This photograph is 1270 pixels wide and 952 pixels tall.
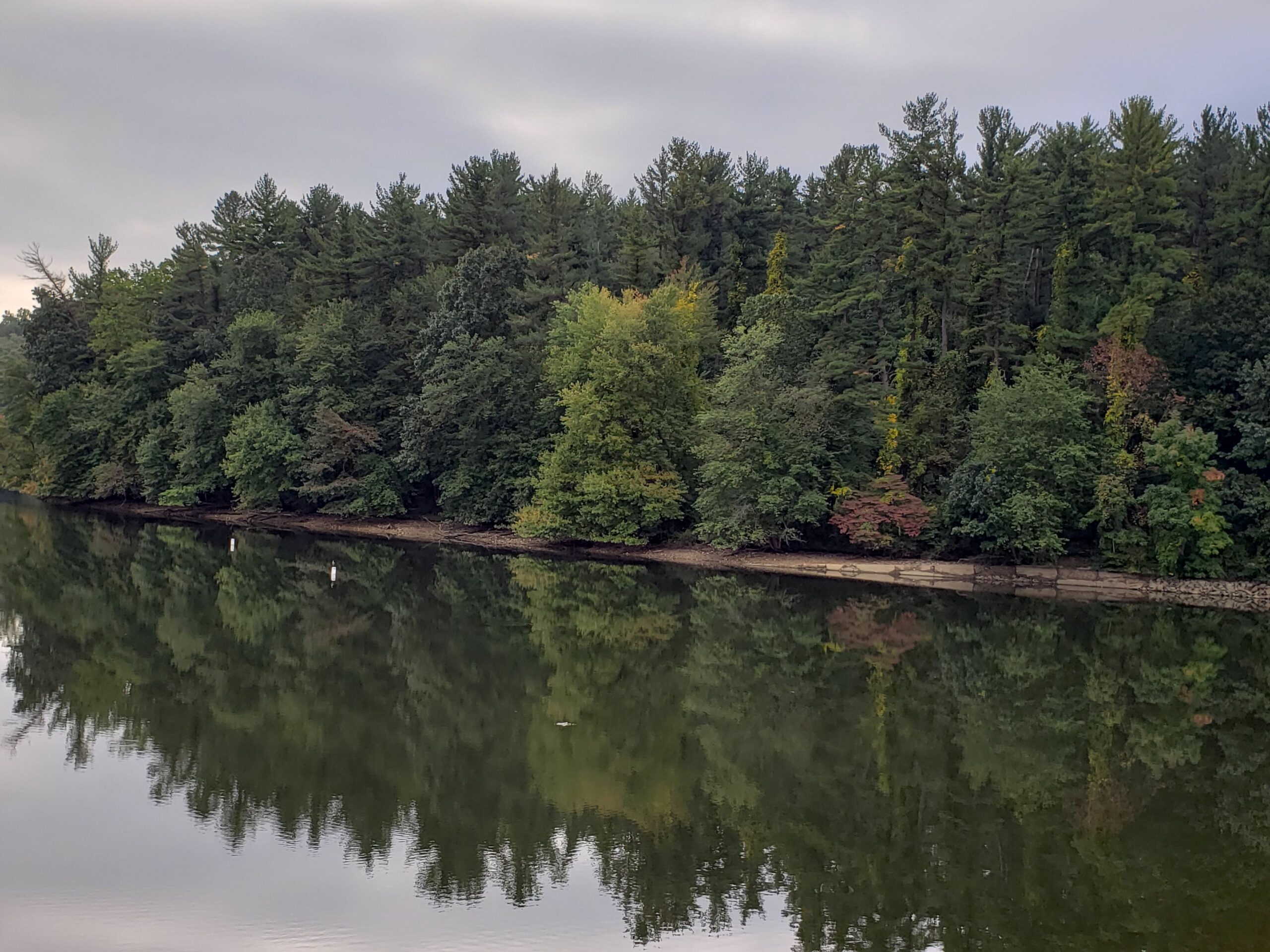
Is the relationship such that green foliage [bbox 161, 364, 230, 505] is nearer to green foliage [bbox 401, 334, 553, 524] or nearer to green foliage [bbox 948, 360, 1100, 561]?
green foliage [bbox 401, 334, 553, 524]

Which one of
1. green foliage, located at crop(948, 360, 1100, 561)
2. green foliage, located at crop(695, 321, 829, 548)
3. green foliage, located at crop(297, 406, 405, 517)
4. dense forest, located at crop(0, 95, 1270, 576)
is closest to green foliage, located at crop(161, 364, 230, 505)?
dense forest, located at crop(0, 95, 1270, 576)

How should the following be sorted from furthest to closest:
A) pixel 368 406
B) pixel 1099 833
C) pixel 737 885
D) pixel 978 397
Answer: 1. pixel 368 406
2. pixel 978 397
3. pixel 1099 833
4. pixel 737 885

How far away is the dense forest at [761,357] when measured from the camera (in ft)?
128

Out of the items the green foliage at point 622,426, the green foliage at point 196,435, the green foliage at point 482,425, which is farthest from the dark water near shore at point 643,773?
the green foliage at point 196,435

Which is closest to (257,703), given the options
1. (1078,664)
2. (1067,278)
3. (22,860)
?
(22,860)

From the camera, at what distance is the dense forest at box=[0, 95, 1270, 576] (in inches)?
1537

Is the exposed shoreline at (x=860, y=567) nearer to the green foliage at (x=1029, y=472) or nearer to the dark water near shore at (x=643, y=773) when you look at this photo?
the green foliage at (x=1029, y=472)

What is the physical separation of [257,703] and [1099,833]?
15.0m

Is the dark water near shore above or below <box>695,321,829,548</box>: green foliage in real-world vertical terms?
below

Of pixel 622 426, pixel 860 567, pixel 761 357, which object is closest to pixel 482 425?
pixel 622 426

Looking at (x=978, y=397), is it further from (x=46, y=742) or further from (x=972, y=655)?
(x=46, y=742)

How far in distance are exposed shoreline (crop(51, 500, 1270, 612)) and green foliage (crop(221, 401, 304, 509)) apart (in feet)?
5.73

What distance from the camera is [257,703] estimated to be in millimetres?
21125

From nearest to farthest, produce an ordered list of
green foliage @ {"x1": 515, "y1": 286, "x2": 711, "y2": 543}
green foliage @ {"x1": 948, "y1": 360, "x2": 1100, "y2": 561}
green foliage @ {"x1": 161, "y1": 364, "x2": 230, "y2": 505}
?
green foliage @ {"x1": 948, "y1": 360, "x2": 1100, "y2": 561}, green foliage @ {"x1": 515, "y1": 286, "x2": 711, "y2": 543}, green foliage @ {"x1": 161, "y1": 364, "x2": 230, "y2": 505}
